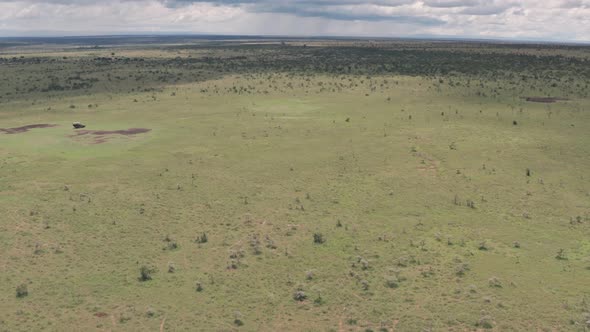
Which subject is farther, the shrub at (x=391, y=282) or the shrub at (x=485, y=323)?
the shrub at (x=391, y=282)

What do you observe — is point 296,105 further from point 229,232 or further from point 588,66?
point 588,66

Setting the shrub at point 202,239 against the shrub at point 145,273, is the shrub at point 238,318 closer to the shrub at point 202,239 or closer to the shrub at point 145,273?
the shrub at point 145,273

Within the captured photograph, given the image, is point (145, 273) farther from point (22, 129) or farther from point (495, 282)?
point (22, 129)

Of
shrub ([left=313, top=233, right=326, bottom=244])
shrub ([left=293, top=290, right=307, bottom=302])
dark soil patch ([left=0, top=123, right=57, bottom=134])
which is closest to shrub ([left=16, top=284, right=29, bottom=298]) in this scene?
shrub ([left=293, top=290, right=307, bottom=302])

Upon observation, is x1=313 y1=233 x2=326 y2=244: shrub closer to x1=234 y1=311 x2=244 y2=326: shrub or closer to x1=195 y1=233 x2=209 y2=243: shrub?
x1=195 y1=233 x2=209 y2=243: shrub

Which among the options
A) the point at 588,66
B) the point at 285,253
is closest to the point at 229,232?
the point at 285,253

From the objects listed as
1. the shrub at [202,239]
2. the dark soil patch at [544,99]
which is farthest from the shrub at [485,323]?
the dark soil patch at [544,99]
